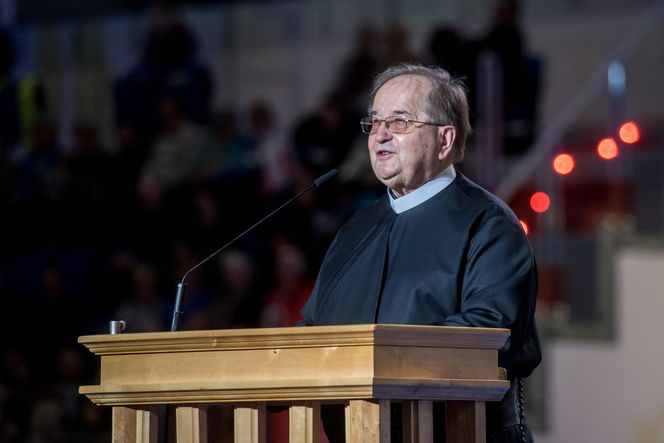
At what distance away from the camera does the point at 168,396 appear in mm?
2346

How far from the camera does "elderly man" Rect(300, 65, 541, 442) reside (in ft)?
8.51

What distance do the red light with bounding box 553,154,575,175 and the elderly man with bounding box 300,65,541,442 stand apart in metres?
2.93

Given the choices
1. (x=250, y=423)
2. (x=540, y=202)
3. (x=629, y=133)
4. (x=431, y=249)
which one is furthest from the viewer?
(x=540, y=202)

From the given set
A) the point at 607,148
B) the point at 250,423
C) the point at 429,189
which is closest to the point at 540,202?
the point at 607,148

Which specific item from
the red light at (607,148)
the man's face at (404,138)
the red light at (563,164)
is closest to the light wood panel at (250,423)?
the man's face at (404,138)

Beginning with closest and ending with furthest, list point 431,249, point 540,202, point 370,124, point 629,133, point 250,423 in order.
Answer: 1. point 250,423
2. point 431,249
3. point 370,124
4. point 629,133
5. point 540,202

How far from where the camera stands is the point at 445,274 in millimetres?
2654

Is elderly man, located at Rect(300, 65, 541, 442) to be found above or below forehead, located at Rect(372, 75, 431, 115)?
below

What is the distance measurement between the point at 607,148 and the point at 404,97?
3.02m

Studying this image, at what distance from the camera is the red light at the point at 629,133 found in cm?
558

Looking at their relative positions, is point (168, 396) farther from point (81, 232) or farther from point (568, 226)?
point (81, 232)

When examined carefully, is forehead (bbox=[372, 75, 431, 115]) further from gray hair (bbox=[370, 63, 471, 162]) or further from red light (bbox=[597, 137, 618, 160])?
red light (bbox=[597, 137, 618, 160])

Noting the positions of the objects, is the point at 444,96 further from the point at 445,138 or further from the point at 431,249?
the point at 431,249

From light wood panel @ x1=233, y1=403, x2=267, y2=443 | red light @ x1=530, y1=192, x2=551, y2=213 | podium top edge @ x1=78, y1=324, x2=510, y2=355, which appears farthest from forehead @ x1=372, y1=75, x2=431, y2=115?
red light @ x1=530, y1=192, x2=551, y2=213
